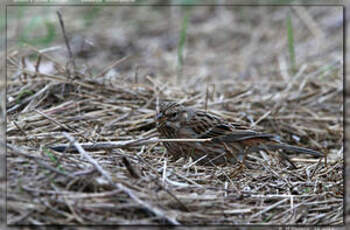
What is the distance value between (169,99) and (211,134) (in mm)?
1113

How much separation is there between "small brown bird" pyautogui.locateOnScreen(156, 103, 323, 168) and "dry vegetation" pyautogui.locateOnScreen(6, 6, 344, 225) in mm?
153

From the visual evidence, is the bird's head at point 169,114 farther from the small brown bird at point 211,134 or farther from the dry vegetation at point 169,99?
the dry vegetation at point 169,99

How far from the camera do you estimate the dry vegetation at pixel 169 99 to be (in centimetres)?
283

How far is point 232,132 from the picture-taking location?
4.20 m

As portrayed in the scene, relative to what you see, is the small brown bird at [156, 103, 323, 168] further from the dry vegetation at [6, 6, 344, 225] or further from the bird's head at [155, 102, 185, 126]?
the dry vegetation at [6, 6, 344, 225]

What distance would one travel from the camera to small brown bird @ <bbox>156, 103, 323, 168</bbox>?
13.5 feet

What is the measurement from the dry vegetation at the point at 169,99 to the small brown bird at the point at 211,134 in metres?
0.15

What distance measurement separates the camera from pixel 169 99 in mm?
5203

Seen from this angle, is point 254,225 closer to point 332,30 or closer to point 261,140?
point 261,140

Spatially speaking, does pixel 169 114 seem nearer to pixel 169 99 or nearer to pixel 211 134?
pixel 211 134

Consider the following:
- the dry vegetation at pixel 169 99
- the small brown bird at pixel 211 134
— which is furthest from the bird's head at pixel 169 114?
the dry vegetation at pixel 169 99

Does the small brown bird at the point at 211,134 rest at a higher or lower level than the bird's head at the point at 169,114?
lower

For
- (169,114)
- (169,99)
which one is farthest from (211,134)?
(169,99)

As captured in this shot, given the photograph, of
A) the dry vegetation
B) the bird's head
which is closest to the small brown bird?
the bird's head
